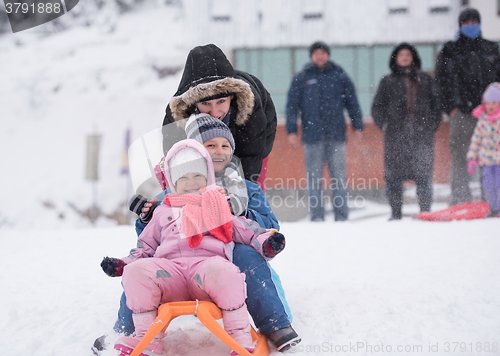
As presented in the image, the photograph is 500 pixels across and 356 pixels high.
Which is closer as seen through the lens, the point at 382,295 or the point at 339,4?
the point at 382,295

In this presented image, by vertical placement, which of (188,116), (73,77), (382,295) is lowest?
(382,295)

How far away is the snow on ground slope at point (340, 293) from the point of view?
3.95 feet

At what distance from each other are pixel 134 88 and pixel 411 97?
6934 millimetres

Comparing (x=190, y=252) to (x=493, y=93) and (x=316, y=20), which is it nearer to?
(x=493, y=93)

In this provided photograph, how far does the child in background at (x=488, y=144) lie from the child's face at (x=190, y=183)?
2839mm

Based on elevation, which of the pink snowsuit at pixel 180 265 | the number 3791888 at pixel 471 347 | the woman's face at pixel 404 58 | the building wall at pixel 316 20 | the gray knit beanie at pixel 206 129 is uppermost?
the building wall at pixel 316 20

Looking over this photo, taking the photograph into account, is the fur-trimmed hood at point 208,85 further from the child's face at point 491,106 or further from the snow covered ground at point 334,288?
the child's face at point 491,106

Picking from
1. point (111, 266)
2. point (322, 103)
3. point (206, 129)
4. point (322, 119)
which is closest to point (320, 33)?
point (322, 103)

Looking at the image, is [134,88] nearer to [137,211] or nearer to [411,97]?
[411,97]

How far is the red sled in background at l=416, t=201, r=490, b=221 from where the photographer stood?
2.99m

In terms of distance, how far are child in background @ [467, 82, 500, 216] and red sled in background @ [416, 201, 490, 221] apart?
0.59 ft

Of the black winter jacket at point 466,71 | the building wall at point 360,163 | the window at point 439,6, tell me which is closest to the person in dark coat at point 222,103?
the building wall at point 360,163

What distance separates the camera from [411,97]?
3334 millimetres

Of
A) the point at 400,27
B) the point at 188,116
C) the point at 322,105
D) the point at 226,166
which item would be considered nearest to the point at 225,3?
the point at 322,105
